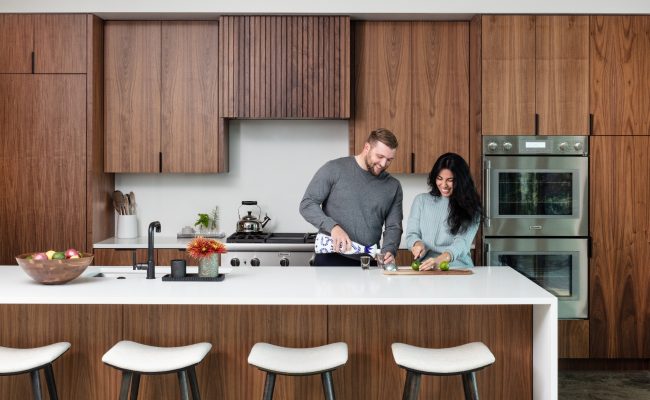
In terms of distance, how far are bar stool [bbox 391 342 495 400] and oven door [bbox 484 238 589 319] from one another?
202cm

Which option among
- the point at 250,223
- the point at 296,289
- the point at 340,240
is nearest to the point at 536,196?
the point at 340,240

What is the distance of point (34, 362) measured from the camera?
104 inches

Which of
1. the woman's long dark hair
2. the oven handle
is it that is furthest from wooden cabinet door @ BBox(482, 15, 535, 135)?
the woman's long dark hair

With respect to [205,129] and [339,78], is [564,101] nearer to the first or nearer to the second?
[339,78]

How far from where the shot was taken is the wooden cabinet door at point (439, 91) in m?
4.93

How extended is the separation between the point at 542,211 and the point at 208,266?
8.49ft

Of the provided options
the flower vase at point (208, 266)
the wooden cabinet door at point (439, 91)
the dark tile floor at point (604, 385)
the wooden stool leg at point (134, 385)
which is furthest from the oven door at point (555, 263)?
the wooden stool leg at point (134, 385)

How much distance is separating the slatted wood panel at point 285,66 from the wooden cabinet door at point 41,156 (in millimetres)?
1042

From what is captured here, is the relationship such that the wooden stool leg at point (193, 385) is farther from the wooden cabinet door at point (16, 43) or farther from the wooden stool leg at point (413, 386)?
the wooden cabinet door at point (16, 43)

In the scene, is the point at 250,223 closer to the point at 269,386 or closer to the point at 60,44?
the point at 60,44

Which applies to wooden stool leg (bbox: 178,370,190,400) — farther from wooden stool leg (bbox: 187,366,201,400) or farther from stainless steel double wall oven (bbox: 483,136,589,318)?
stainless steel double wall oven (bbox: 483,136,589,318)

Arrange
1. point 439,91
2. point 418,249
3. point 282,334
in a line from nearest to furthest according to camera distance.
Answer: point 282,334 < point 418,249 < point 439,91
